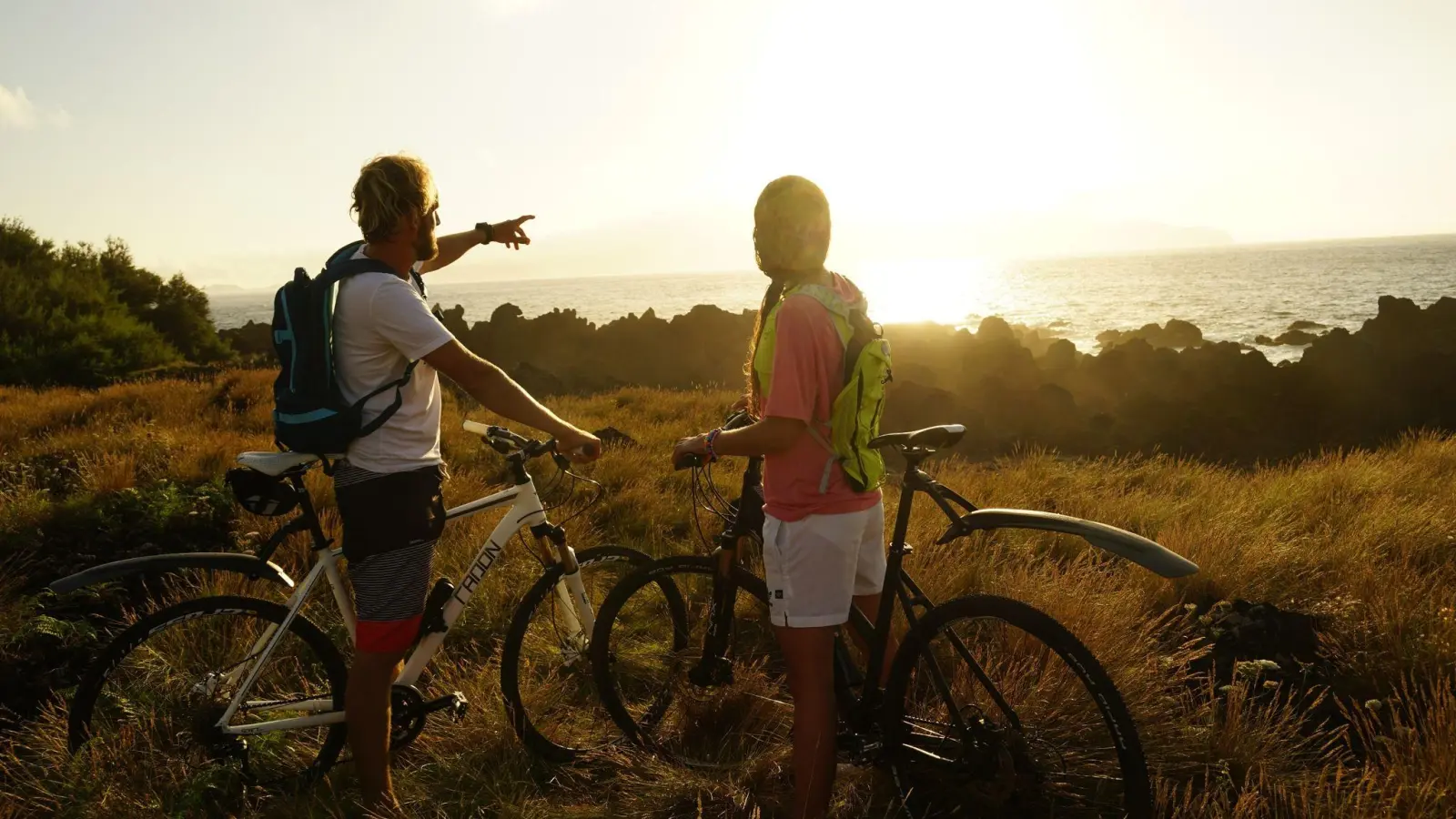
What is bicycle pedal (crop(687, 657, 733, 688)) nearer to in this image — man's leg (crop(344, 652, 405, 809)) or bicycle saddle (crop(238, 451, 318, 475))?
man's leg (crop(344, 652, 405, 809))

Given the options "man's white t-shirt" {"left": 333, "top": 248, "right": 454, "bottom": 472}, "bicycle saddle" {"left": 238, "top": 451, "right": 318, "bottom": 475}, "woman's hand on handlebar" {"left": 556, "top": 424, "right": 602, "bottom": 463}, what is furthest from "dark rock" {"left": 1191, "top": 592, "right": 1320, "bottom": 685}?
"bicycle saddle" {"left": 238, "top": 451, "right": 318, "bottom": 475}

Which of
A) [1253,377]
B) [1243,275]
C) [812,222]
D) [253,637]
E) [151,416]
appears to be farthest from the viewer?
[1243,275]

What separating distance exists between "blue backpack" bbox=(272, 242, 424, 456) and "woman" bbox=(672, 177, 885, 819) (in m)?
1.07

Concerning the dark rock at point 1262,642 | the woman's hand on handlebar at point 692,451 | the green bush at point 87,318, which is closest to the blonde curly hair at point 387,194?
the woman's hand on handlebar at point 692,451

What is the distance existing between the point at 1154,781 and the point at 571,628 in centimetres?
230

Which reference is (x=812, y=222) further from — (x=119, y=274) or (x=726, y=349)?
(x=119, y=274)

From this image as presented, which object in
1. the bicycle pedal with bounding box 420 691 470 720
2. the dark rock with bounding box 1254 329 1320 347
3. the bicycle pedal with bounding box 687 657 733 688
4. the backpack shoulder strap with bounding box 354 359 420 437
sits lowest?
the dark rock with bounding box 1254 329 1320 347

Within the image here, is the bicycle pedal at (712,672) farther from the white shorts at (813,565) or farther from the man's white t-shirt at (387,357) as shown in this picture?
the man's white t-shirt at (387,357)

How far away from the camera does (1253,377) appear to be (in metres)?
18.2

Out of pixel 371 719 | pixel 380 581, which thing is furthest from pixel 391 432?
pixel 371 719

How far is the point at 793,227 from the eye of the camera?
2.54 m

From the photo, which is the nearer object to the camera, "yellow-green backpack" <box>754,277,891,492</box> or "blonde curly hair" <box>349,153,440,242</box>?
"yellow-green backpack" <box>754,277,891,492</box>

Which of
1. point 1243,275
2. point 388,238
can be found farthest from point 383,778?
point 1243,275

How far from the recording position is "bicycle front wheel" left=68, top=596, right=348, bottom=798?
3.08 m
